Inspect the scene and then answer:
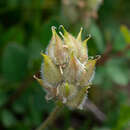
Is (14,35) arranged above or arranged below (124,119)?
above

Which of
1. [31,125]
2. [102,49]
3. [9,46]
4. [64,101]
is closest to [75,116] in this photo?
[31,125]

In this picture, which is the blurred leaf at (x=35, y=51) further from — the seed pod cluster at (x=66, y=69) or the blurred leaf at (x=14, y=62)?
the seed pod cluster at (x=66, y=69)

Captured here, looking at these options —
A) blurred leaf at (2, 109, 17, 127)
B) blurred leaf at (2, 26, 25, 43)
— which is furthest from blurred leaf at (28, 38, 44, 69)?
blurred leaf at (2, 109, 17, 127)

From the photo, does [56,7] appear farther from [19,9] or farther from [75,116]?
[75,116]

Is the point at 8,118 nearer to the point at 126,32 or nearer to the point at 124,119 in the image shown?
the point at 124,119

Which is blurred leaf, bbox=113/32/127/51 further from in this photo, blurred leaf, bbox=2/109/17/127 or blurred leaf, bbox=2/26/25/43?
blurred leaf, bbox=2/109/17/127

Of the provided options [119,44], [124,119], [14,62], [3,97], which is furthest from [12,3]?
[124,119]

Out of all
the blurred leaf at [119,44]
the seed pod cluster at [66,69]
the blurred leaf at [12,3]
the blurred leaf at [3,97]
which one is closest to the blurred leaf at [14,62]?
the blurred leaf at [3,97]
